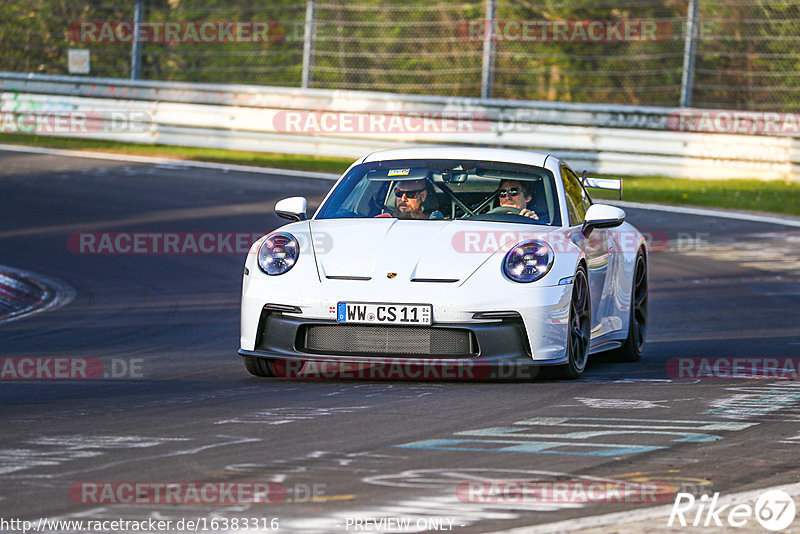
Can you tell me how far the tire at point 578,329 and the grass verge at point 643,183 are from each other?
1097 cm

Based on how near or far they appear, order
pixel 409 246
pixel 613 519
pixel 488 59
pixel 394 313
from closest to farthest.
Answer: pixel 613 519 → pixel 394 313 → pixel 409 246 → pixel 488 59

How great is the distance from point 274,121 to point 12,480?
17.9 metres

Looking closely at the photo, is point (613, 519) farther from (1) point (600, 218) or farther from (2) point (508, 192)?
(2) point (508, 192)

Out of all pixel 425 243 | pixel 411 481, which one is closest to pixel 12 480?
pixel 411 481

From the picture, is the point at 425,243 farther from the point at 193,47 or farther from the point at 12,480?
the point at 193,47

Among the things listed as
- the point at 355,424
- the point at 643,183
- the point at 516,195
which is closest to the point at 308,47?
the point at 643,183

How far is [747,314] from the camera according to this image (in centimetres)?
1106

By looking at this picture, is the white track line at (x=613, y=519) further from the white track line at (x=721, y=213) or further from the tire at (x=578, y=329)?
the white track line at (x=721, y=213)

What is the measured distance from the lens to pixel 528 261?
23.9 ft

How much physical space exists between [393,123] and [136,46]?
501 cm

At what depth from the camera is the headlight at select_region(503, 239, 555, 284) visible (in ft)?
23.7

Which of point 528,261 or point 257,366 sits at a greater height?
point 528,261

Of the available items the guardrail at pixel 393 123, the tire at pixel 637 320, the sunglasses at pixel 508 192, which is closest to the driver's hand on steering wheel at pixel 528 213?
the sunglasses at pixel 508 192

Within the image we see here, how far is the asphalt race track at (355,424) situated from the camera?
15.0 ft
